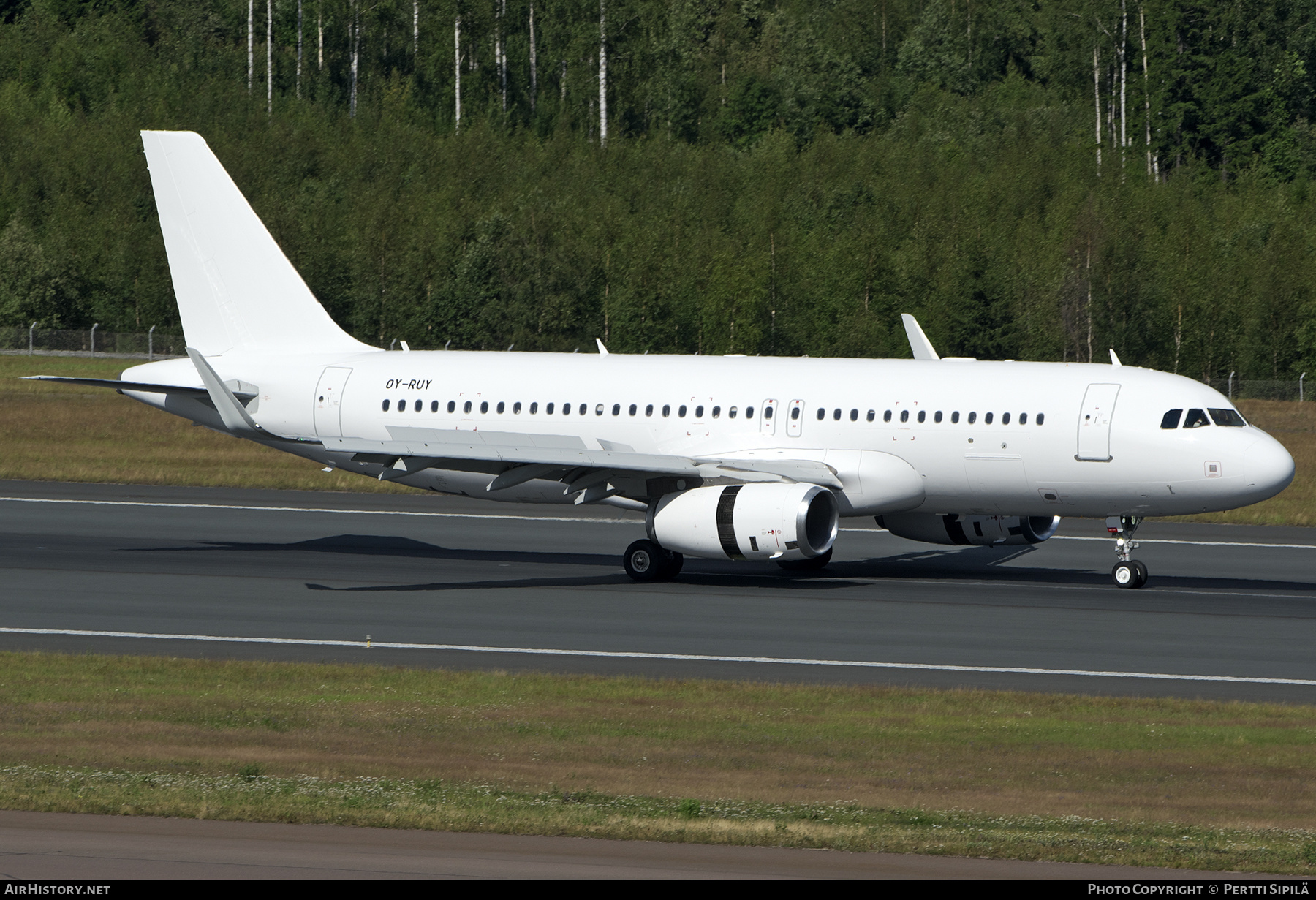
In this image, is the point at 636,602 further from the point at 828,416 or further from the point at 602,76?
the point at 602,76

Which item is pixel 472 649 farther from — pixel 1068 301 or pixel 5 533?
pixel 1068 301

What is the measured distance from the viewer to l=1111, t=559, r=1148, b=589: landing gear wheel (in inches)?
1275

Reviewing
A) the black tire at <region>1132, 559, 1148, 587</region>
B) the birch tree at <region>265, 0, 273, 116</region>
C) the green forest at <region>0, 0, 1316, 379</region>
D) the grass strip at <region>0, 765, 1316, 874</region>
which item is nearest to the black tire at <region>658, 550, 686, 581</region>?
the black tire at <region>1132, 559, 1148, 587</region>

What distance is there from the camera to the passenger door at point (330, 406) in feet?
121

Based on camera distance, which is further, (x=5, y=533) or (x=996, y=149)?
(x=996, y=149)

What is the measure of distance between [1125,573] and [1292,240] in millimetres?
78280

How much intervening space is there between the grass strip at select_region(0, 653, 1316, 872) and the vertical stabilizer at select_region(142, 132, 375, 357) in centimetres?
1531

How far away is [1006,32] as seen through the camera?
144m

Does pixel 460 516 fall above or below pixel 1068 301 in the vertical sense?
below

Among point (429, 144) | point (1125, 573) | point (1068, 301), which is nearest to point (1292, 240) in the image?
point (1068, 301)

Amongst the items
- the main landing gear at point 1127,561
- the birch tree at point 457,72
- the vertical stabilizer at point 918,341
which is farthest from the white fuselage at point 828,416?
the birch tree at point 457,72

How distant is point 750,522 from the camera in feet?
102

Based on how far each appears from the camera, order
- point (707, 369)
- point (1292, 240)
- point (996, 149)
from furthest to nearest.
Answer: point (996, 149) < point (1292, 240) < point (707, 369)

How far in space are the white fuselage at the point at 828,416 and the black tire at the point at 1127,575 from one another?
1049 millimetres
